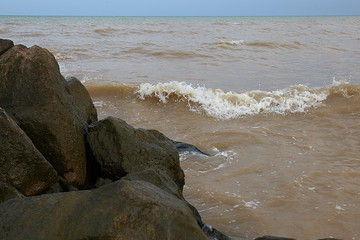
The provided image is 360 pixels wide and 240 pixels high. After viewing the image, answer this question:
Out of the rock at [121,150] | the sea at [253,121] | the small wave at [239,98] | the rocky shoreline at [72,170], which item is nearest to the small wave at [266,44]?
the sea at [253,121]

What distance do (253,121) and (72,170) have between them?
470cm

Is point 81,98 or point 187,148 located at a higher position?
point 81,98

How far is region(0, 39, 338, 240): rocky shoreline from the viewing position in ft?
5.84

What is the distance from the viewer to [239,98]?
8.40 m

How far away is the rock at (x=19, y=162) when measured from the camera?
252 cm

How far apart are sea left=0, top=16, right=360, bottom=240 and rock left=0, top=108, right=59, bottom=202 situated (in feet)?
5.82

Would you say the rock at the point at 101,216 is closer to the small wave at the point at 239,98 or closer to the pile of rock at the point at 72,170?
the pile of rock at the point at 72,170

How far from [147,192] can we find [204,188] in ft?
8.63

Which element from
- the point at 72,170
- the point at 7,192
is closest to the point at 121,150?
the point at 72,170

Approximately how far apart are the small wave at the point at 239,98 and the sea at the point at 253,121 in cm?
2

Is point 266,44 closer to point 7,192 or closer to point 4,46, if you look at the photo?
point 4,46

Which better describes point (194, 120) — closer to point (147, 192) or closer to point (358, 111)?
point (358, 111)

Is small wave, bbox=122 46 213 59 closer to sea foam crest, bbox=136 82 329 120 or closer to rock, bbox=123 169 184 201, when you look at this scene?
sea foam crest, bbox=136 82 329 120

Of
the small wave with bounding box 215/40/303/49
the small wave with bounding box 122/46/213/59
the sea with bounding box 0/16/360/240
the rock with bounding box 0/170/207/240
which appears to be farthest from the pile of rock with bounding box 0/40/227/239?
the small wave with bounding box 215/40/303/49
